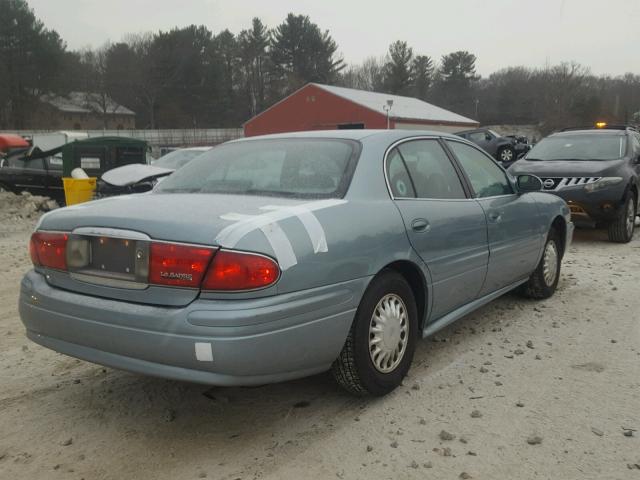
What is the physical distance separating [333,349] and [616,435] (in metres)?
1.42

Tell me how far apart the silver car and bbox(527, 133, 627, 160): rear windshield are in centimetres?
545

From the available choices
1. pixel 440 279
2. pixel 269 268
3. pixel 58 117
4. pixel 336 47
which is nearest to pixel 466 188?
pixel 440 279

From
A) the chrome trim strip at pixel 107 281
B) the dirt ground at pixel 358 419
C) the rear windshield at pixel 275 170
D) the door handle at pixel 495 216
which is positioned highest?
the rear windshield at pixel 275 170

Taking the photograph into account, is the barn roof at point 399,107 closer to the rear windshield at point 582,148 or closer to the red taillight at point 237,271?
the rear windshield at point 582,148

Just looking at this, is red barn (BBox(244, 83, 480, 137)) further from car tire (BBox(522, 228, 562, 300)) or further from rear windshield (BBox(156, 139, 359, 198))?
rear windshield (BBox(156, 139, 359, 198))

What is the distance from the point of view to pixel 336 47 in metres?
71.2

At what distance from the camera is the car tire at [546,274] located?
16.5 ft

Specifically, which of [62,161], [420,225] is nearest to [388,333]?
[420,225]

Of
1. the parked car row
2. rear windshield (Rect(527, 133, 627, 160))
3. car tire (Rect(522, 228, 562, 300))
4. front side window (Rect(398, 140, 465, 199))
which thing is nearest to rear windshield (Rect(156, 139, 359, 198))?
front side window (Rect(398, 140, 465, 199))

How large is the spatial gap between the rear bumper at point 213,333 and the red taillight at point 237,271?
0.07 meters

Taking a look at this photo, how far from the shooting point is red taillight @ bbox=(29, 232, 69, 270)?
284 centimetres

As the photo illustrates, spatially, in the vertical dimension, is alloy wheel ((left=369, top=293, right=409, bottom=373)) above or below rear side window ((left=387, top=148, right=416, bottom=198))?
below

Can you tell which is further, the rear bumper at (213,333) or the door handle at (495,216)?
the door handle at (495,216)

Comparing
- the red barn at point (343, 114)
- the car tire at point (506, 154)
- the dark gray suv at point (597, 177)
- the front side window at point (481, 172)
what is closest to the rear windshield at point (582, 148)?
the dark gray suv at point (597, 177)
